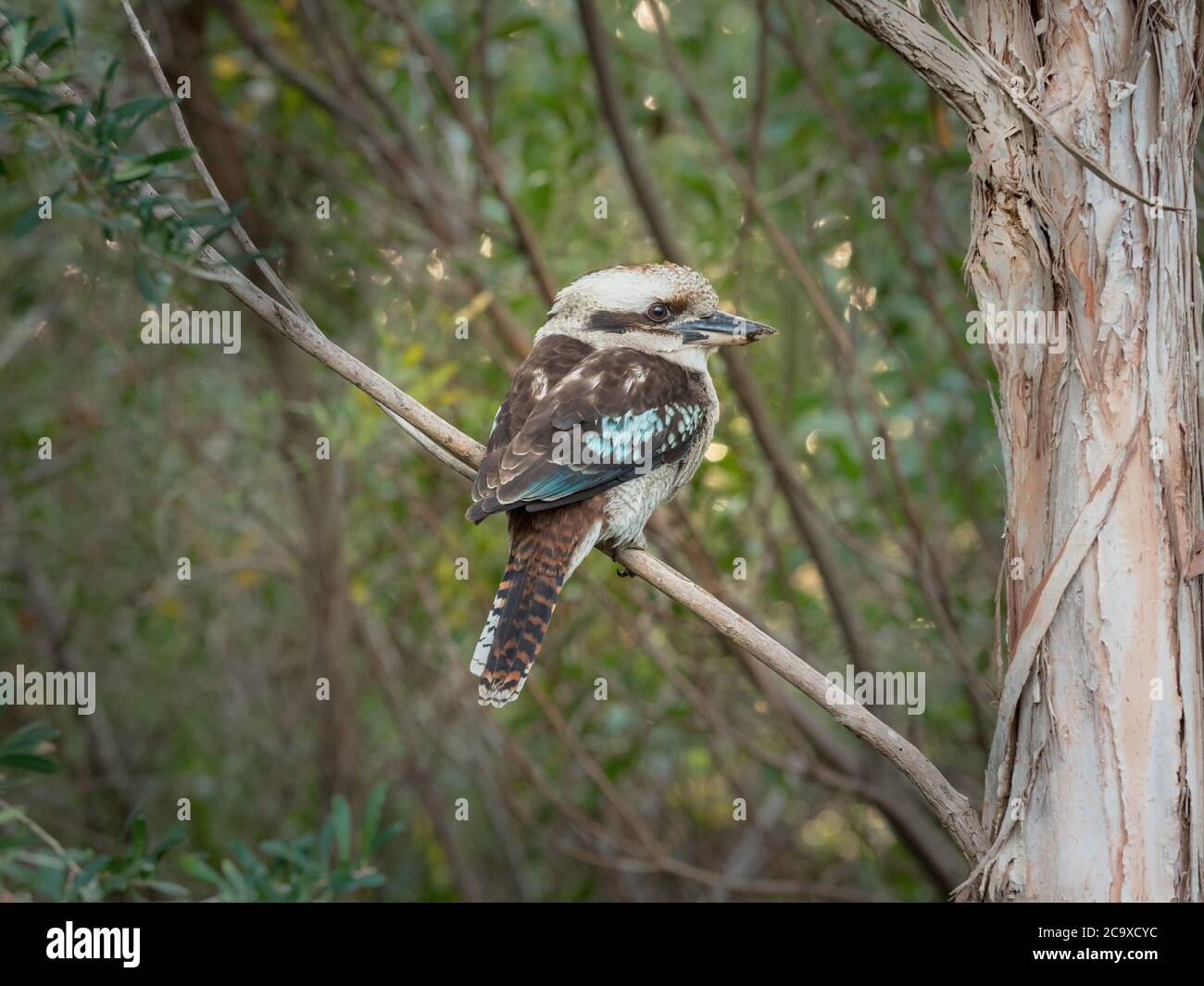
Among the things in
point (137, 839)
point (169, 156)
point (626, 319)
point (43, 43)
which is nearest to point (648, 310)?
point (626, 319)

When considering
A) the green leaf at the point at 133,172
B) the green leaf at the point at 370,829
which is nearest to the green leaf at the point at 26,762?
the green leaf at the point at 370,829

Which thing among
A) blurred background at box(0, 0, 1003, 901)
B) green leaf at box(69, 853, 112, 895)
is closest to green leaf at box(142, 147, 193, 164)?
green leaf at box(69, 853, 112, 895)

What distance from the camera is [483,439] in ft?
13.0

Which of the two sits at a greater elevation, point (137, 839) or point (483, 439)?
point (483, 439)

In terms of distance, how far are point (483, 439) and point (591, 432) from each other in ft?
5.10

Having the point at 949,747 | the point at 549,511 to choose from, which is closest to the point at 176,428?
the point at 549,511

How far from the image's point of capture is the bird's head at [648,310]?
268cm

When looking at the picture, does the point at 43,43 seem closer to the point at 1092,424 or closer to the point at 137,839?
the point at 137,839

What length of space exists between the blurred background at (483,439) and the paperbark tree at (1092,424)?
5.86ft

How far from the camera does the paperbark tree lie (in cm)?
155

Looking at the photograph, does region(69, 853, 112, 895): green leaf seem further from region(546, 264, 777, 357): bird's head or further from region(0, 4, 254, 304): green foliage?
region(546, 264, 777, 357): bird's head

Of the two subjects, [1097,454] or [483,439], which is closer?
[1097,454]

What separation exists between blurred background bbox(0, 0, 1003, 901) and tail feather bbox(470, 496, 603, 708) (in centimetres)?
110

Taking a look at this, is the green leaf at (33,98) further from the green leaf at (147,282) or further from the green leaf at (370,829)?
the green leaf at (370,829)
